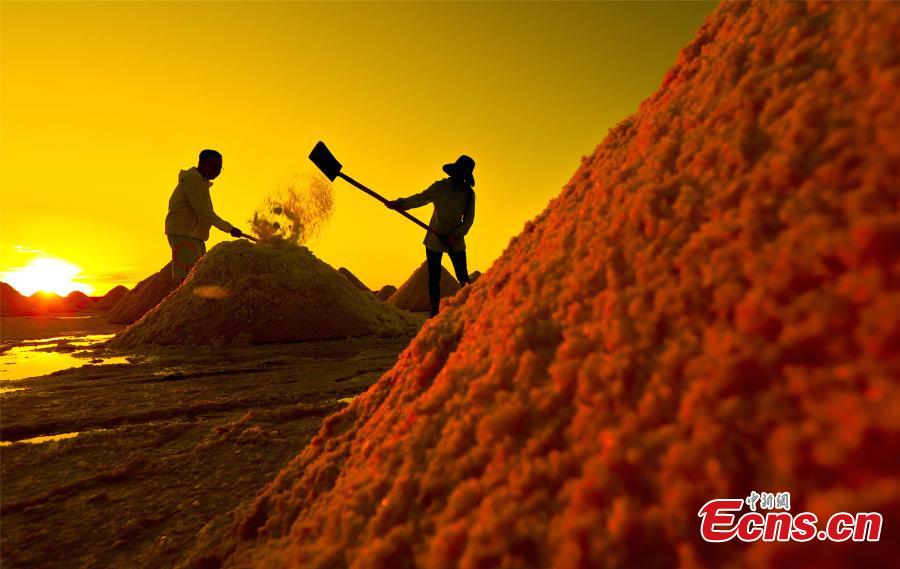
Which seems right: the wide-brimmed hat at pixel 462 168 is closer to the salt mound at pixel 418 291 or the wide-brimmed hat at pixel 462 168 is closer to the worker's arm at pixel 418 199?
the worker's arm at pixel 418 199

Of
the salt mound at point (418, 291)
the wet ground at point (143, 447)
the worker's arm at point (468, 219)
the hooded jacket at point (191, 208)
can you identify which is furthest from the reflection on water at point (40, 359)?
the salt mound at point (418, 291)

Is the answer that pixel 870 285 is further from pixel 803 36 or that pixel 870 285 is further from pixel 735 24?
pixel 735 24

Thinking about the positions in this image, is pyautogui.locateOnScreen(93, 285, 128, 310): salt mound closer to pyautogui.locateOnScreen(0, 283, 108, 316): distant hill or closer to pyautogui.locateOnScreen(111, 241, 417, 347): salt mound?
pyautogui.locateOnScreen(0, 283, 108, 316): distant hill

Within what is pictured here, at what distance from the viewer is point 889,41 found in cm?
50

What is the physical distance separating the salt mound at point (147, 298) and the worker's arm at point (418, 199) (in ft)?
15.5

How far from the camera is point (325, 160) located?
315 cm

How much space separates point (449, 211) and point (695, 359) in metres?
4.37

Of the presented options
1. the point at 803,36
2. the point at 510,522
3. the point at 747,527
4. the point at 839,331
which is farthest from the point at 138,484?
the point at 803,36

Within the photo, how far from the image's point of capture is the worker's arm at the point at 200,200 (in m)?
4.79

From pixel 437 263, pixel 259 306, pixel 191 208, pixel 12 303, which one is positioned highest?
pixel 191 208

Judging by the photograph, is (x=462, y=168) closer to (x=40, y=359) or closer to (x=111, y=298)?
(x=40, y=359)

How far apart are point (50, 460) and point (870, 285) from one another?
6.66ft

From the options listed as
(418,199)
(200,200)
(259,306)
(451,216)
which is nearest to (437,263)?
(451,216)

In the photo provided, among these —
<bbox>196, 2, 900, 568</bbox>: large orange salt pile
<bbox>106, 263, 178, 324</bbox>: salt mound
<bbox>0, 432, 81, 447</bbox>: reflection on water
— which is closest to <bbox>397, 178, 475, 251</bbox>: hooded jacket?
<bbox>0, 432, 81, 447</bbox>: reflection on water
